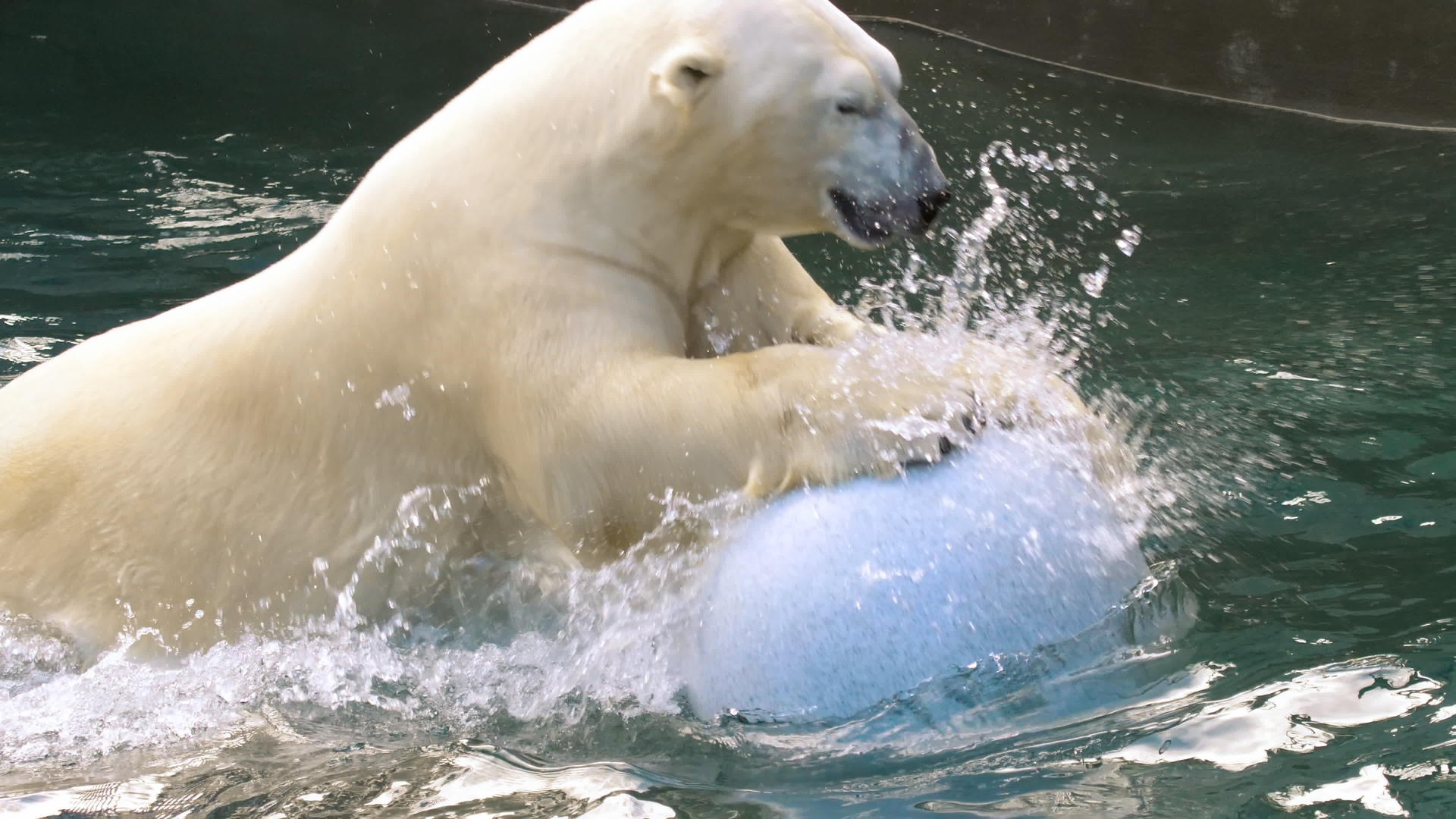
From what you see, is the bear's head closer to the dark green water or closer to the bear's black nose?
the bear's black nose

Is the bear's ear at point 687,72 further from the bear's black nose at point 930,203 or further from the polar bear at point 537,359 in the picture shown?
the bear's black nose at point 930,203

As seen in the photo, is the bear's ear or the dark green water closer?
the dark green water

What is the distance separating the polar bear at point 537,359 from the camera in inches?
98.0

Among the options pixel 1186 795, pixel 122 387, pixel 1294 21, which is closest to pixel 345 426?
pixel 122 387

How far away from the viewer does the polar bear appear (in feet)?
8.17

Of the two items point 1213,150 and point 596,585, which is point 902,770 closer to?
point 596,585

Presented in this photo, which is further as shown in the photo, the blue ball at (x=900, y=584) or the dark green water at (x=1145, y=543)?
the blue ball at (x=900, y=584)

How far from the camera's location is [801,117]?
2600 mm

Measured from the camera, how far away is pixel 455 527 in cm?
285

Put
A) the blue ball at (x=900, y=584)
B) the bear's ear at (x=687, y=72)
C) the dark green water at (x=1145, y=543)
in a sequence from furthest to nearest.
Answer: the bear's ear at (x=687, y=72)
the blue ball at (x=900, y=584)
the dark green water at (x=1145, y=543)

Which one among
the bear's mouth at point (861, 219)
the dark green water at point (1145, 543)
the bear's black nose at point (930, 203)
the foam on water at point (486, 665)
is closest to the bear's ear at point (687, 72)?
the bear's mouth at point (861, 219)

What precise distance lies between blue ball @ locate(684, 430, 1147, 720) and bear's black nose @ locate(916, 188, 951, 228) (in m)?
0.44

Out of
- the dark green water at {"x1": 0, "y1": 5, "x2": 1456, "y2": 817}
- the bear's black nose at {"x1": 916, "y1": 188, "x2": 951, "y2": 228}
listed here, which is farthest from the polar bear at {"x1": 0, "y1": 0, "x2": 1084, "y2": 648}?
the dark green water at {"x1": 0, "y1": 5, "x2": 1456, "y2": 817}

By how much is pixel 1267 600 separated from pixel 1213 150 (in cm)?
459
